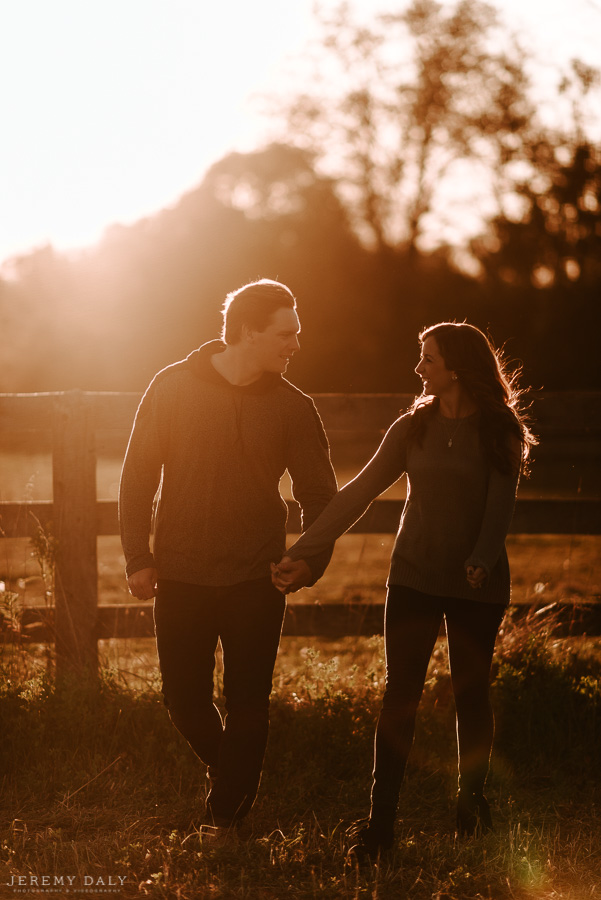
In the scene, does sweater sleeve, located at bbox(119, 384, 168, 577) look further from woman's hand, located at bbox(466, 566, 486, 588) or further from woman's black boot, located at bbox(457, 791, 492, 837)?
woman's black boot, located at bbox(457, 791, 492, 837)

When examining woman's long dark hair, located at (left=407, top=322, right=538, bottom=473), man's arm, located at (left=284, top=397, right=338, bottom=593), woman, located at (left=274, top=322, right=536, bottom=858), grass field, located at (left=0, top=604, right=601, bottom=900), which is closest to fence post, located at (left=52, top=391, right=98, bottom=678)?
grass field, located at (left=0, top=604, right=601, bottom=900)

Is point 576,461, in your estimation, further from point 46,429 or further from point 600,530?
point 46,429

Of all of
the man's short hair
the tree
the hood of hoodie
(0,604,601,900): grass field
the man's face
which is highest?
the tree

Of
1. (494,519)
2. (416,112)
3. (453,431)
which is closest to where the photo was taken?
(494,519)

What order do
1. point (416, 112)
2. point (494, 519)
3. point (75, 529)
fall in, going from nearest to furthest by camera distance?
1. point (494, 519)
2. point (75, 529)
3. point (416, 112)

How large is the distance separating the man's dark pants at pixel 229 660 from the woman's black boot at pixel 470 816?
2.52 feet

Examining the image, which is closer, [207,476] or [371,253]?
[207,476]

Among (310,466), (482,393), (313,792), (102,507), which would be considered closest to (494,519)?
(482,393)

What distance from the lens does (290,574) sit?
3559 mm

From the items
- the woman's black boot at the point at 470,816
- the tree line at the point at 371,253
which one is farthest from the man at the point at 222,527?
the tree line at the point at 371,253

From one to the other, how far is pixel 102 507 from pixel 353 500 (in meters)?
2.00

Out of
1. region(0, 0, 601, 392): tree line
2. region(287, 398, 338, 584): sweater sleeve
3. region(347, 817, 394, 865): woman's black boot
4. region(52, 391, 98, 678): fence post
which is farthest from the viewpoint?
region(0, 0, 601, 392): tree line

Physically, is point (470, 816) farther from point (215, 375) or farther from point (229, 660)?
point (215, 375)

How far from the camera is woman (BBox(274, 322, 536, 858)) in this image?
3.52 m
